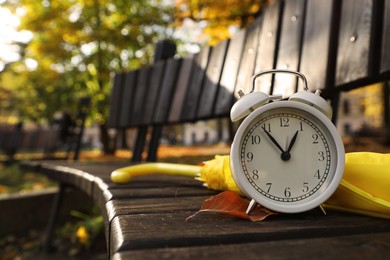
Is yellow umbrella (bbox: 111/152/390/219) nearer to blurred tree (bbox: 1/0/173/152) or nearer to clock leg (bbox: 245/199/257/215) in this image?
clock leg (bbox: 245/199/257/215)

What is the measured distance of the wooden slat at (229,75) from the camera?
1.95 m

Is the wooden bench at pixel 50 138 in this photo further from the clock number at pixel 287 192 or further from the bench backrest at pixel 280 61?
the clock number at pixel 287 192

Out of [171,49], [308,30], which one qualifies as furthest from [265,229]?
[171,49]

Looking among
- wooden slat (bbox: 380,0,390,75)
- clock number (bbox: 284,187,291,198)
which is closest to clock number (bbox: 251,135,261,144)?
clock number (bbox: 284,187,291,198)

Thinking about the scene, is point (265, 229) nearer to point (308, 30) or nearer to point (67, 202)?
point (308, 30)

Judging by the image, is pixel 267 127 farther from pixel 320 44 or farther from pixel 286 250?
pixel 320 44

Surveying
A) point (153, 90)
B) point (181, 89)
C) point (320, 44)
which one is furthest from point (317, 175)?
point (153, 90)

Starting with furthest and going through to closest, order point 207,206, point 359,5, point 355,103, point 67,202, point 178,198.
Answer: point 355,103 < point 67,202 < point 359,5 < point 178,198 < point 207,206

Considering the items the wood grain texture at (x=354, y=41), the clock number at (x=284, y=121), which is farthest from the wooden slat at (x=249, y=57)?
the clock number at (x=284, y=121)

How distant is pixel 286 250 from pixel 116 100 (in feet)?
9.57

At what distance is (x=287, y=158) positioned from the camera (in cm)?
76

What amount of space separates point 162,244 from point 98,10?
933cm

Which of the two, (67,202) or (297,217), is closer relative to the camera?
(297,217)

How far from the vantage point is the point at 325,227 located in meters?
0.65
